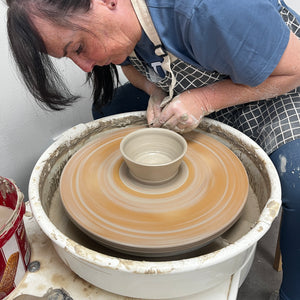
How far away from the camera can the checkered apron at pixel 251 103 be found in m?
1.09

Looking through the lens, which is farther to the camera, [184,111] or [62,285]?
[184,111]

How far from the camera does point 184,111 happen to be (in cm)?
115

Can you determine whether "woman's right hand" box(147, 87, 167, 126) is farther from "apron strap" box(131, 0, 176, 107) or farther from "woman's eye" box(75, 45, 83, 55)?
"woman's eye" box(75, 45, 83, 55)

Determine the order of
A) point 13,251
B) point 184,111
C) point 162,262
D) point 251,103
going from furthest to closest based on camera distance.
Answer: point 251,103 < point 184,111 < point 13,251 < point 162,262

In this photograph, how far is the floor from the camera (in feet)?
5.32

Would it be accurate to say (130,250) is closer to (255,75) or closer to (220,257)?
(220,257)

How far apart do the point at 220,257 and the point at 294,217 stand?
483mm

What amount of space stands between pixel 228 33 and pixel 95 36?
0.39m

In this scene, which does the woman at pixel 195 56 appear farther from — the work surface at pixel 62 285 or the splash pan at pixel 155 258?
the work surface at pixel 62 285

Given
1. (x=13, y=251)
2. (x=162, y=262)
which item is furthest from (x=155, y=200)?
(x=13, y=251)

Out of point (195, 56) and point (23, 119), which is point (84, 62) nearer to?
point (195, 56)

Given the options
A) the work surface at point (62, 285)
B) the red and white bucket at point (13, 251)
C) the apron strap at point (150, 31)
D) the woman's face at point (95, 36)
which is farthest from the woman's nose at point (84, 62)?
the work surface at point (62, 285)

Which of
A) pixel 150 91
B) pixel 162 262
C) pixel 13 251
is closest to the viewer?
pixel 162 262

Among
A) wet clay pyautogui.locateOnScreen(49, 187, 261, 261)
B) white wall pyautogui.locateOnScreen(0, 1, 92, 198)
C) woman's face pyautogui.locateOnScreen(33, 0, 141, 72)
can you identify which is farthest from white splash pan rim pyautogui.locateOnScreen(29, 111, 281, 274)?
white wall pyautogui.locateOnScreen(0, 1, 92, 198)
